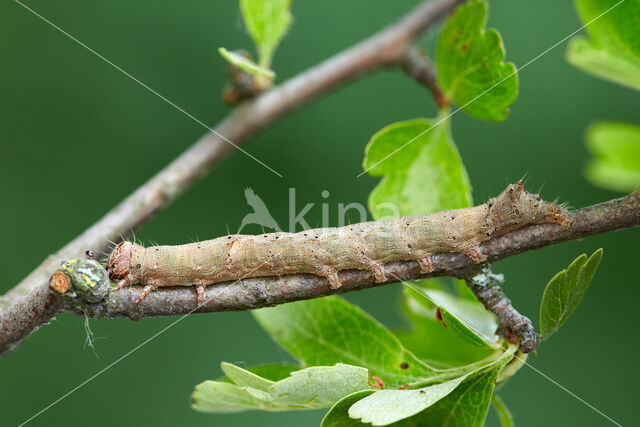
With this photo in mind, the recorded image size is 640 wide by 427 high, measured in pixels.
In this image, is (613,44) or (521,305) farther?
(521,305)

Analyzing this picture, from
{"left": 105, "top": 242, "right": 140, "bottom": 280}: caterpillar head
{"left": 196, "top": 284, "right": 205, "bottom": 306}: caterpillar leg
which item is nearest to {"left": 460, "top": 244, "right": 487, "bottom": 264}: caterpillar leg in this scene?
Answer: {"left": 196, "top": 284, "right": 205, "bottom": 306}: caterpillar leg

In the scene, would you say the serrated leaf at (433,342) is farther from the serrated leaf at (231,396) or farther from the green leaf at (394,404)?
the serrated leaf at (231,396)

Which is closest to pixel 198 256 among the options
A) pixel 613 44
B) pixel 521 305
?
pixel 613 44

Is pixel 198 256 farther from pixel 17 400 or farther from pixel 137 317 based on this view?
pixel 17 400

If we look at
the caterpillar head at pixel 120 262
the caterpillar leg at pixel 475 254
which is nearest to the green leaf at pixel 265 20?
the caterpillar head at pixel 120 262

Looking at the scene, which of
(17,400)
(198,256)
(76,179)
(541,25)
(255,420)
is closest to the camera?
(198,256)

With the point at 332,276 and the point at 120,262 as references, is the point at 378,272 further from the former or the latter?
the point at 120,262
